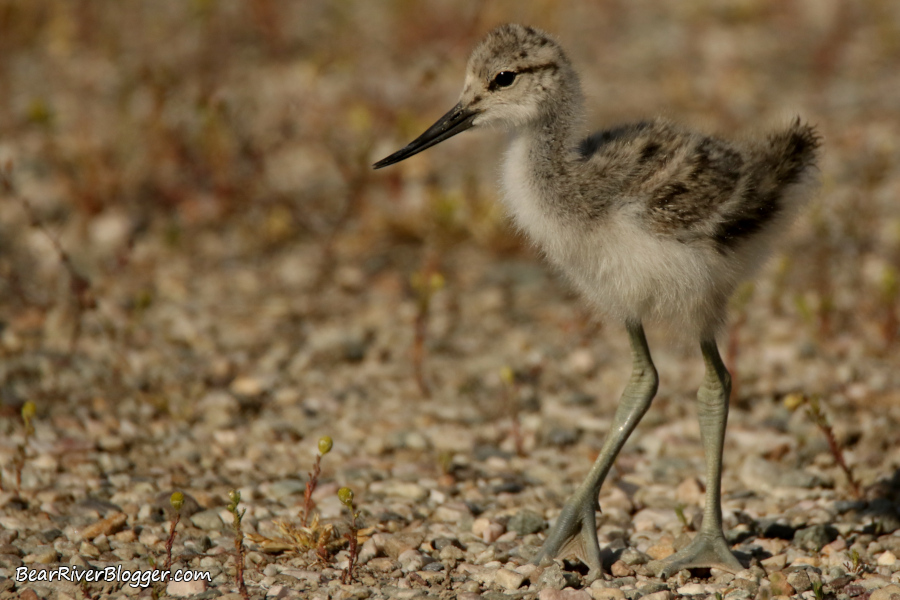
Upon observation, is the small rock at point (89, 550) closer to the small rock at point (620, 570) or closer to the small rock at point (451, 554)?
the small rock at point (451, 554)

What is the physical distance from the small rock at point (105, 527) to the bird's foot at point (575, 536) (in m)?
1.24

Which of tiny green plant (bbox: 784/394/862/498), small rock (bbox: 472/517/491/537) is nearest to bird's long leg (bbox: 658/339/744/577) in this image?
tiny green plant (bbox: 784/394/862/498)

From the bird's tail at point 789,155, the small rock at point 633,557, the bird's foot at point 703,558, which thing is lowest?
the bird's foot at point 703,558

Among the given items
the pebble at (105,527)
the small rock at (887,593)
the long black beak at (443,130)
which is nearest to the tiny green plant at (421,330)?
the long black beak at (443,130)

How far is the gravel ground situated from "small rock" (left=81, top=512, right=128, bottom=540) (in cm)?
1

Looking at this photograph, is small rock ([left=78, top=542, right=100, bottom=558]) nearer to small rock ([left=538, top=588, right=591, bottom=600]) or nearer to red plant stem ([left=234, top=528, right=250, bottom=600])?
red plant stem ([left=234, top=528, right=250, bottom=600])

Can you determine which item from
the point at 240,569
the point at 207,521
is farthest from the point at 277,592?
the point at 207,521

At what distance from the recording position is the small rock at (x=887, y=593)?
2623 mm

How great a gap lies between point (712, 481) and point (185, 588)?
151 cm

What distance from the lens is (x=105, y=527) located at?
3.01 metres

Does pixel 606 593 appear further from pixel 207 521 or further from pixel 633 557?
pixel 207 521

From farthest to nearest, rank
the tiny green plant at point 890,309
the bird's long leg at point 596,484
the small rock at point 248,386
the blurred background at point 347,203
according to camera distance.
Result: the blurred background at point 347,203 → the small rock at point 248,386 → the tiny green plant at point 890,309 → the bird's long leg at point 596,484

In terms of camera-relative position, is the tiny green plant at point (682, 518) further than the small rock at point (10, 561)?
Yes

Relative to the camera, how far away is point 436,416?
13.2ft
